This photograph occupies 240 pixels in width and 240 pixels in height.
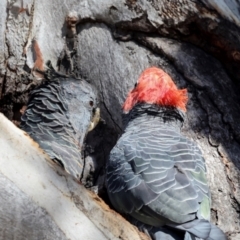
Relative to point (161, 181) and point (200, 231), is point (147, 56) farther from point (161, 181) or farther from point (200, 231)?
point (200, 231)

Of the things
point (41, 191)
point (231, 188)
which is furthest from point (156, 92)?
point (41, 191)

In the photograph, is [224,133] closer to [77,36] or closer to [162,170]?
[162,170]

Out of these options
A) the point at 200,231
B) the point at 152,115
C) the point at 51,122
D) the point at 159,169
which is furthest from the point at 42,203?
the point at 152,115

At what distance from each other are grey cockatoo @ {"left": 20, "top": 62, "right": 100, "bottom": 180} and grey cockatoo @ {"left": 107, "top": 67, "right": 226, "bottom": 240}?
308mm

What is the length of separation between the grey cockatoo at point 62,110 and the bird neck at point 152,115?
257 mm

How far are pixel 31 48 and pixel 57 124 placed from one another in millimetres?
606

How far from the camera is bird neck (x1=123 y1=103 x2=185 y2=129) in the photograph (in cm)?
389

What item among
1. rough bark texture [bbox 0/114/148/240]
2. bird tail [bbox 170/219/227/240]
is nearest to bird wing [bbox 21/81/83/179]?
bird tail [bbox 170/219/227/240]

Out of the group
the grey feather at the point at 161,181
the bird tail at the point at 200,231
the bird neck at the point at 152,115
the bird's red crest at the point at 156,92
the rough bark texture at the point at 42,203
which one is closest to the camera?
the rough bark texture at the point at 42,203

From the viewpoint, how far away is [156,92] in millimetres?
3818

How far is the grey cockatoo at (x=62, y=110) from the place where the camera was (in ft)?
12.8

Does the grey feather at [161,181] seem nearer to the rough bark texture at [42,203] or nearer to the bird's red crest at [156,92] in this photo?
the bird's red crest at [156,92]

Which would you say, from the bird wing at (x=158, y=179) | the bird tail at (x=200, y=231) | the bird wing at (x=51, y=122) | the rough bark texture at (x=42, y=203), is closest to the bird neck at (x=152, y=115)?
the bird wing at (x=158, y=179)

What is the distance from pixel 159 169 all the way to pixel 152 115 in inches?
28.2
